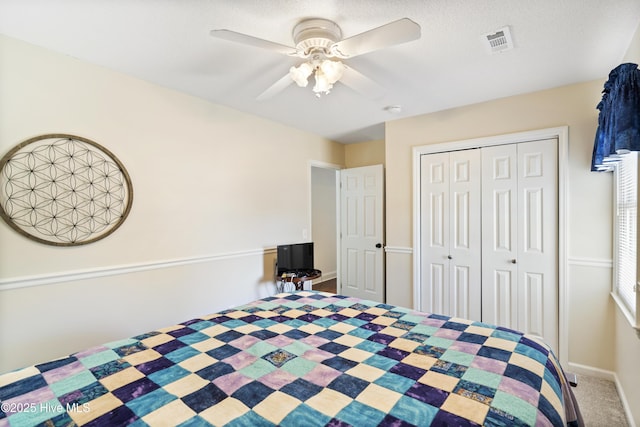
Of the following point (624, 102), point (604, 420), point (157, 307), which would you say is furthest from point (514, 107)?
point (157, 307)

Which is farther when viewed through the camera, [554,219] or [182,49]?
[554,219]

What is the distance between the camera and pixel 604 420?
6.50 feet

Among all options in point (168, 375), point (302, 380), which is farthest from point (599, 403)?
point (168, 375)

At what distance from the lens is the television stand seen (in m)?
3.30

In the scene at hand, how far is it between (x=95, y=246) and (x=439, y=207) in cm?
321

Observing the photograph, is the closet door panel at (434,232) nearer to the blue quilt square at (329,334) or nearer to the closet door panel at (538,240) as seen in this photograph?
the closet door panel at (538,240)

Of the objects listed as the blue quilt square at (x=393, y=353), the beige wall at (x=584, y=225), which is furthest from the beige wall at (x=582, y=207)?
the blue quilt square at (x=393, y=353)

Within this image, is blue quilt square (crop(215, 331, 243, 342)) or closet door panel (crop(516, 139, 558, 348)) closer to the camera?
blue quilt square (crop(215, 331, 243, 342))

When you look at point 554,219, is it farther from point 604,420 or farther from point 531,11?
point 531,11

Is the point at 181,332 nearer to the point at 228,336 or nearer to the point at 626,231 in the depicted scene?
the point at 228,336

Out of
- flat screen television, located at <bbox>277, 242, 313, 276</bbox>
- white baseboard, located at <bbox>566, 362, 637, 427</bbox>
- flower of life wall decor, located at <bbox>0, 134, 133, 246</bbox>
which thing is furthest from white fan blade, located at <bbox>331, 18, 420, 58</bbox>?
white baseboard, located at <bbox>566, 362, 637, 427</bbox>

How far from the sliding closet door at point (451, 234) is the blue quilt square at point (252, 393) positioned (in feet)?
8.86

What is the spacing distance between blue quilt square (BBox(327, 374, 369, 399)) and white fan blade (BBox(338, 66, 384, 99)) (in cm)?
165

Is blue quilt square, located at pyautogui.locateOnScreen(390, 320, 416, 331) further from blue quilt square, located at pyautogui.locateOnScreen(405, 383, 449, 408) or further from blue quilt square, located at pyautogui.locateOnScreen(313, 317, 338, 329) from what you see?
blue quilt square, located at pyautogui.locateOnScreen(405, 383, 449, 408)
